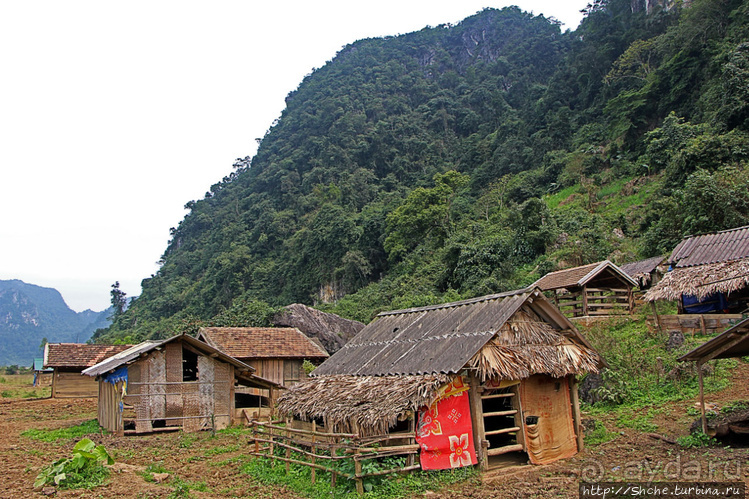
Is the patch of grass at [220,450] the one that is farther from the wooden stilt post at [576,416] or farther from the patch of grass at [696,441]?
the patch of grass at [696,441]

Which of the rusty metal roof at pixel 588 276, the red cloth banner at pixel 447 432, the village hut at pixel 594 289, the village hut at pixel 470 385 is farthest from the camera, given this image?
the village hut at pixel 594 289

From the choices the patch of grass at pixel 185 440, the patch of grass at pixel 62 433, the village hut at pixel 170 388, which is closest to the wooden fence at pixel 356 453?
the patch of grass at pixel 185 440

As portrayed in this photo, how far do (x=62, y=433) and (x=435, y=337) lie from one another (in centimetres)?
1331

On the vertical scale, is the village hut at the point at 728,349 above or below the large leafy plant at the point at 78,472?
above

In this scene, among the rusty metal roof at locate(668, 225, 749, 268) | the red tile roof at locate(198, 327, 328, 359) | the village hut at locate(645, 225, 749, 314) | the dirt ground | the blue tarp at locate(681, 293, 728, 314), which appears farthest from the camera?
the red tile roof at locate(198, 327, 328, 359)

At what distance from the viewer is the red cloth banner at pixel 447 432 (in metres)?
10.3

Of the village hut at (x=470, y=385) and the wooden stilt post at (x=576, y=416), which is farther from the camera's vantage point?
the wooden stilt post at (x=576, y=416)

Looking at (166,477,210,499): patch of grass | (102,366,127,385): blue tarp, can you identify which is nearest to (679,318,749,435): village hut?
(166,477,210,499): patch of grass

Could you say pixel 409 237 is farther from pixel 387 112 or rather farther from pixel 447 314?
pixel 387 112

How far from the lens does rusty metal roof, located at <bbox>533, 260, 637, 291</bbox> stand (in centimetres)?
2055

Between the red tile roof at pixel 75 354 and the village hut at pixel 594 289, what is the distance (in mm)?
23705

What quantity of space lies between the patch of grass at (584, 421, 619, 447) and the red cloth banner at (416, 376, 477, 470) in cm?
371

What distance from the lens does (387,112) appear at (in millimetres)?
74188

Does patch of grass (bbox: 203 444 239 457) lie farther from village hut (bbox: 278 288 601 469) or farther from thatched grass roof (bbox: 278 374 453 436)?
thatched grass roof (bbox: 278 374 453 436)
